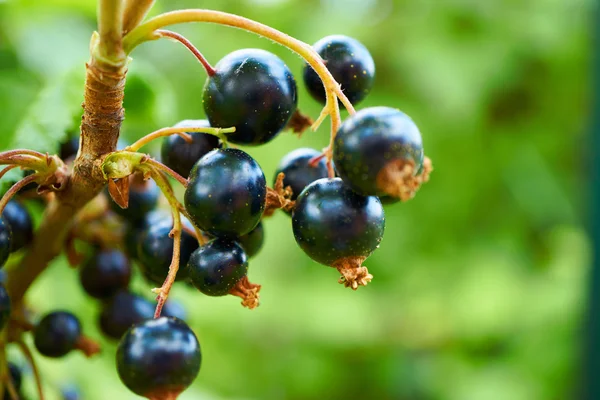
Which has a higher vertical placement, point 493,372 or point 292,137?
point 292,137

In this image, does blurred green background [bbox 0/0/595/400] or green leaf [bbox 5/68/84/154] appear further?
blurred green background [bbox 0/0/595/400]

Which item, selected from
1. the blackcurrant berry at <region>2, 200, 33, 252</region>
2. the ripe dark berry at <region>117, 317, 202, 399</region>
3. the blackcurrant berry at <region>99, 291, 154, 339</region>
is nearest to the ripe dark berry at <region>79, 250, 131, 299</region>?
the blackcurrant berry at <region>99, 291, 154, 339</region>

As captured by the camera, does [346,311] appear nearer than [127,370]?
No

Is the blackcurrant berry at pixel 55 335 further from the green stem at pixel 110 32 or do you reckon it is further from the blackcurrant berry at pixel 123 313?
the green stem at pixel 110 32

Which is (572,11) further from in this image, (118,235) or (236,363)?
(118,235)

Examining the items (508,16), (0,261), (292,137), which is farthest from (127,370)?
(508,16)

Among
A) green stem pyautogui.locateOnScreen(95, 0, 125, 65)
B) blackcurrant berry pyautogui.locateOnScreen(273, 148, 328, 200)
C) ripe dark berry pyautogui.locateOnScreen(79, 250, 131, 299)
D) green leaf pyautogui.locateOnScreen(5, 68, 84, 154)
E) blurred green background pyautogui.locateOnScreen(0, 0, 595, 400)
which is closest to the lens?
green stem pyautogui.locateOnScreen(95, 0, 125, 65)

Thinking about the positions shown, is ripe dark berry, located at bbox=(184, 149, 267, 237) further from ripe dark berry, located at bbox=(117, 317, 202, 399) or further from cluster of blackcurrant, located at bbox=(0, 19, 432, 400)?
ripe dark berry, located at bbox=(117, 317, 202, 399)
